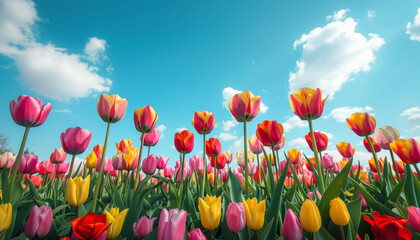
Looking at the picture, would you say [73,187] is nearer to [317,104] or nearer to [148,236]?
[148,236]

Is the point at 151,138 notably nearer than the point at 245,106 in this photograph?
No

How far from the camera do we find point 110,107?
1940 mm

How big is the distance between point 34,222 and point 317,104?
220cm

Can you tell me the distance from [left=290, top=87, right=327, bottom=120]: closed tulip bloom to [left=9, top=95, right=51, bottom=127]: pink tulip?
2.37 m

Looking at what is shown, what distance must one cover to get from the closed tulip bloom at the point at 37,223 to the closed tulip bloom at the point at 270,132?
201 centimetres

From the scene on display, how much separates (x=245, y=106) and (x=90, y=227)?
1.74 m

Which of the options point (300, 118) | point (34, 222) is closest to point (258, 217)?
point (300, 118)

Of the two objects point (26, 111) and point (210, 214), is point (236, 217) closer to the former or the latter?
point (210, 214)

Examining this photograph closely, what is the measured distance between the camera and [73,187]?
5.09ft

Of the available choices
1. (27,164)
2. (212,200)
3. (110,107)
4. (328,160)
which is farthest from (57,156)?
(328,160)

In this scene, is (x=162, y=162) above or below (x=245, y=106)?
below

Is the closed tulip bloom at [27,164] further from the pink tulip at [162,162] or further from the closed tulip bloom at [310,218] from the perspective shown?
the closed tulip bloom at [310,218]

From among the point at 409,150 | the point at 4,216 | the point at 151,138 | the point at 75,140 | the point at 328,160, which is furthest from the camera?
the point at 328,160

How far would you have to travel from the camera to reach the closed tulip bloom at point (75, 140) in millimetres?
2297
